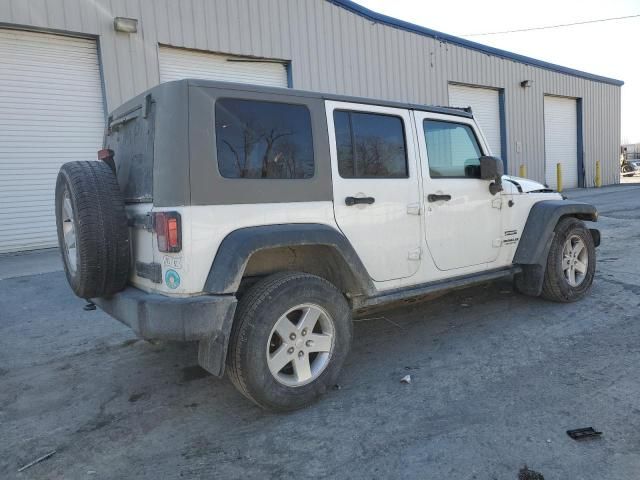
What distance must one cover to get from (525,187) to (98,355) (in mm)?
4319

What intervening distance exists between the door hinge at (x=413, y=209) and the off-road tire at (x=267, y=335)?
0.98 metres

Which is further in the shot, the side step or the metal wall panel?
the metal wall panel

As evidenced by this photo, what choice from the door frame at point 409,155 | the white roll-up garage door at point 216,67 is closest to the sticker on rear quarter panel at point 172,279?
the door frame at point 409,155

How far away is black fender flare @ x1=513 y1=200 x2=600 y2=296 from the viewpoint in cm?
464

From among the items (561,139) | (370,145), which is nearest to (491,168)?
(370,145)

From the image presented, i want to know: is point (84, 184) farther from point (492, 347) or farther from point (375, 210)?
point (492, 347)

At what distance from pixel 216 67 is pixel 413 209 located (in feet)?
27.1

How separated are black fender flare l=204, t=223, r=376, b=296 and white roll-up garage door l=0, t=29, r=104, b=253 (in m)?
7.67

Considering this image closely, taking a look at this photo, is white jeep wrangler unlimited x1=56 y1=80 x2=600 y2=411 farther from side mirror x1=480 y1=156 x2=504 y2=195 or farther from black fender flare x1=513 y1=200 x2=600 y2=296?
black fender flare x1=513 y1=200 x2=600 y2=296

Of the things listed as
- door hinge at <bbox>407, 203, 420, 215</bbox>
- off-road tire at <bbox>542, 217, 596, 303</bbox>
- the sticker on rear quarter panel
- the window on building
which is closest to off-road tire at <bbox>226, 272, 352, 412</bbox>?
the sticker on rear quarter panel

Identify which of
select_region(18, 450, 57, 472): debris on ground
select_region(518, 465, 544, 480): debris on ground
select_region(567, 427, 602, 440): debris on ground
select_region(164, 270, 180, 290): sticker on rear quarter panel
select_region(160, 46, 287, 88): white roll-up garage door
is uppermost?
select_region(160, 46, 287, 88): white roll-up garage door

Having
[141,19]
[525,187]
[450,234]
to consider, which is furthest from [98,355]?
[141,19]

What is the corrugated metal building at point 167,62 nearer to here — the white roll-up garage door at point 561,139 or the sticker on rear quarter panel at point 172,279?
the white roll-up garage door at point 561,139

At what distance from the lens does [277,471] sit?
2.47 m
